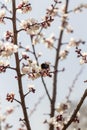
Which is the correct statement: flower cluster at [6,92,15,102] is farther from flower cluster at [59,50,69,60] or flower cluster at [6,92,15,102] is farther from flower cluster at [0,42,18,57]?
flower cluster at [59,50,69,60]

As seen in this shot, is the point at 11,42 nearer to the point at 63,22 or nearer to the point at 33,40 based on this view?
the point at 33,40

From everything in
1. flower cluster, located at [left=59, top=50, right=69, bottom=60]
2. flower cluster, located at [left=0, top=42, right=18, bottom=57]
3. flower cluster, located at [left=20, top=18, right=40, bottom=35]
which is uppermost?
flower cluster, located at [left=59, top=50, right=69, bottom=60]

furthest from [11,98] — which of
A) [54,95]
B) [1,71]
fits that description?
[54,95]

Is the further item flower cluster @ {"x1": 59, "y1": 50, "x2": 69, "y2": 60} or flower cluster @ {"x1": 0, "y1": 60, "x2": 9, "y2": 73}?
flower cluster @ {"x1": 59, "y1": 50, "x2": 69, "y2": 60}

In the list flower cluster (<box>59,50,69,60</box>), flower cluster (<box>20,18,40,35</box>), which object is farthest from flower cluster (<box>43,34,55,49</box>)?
flower cluster (<box>20,18,40,35</box>)

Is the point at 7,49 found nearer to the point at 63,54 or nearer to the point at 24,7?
the point at 24,7

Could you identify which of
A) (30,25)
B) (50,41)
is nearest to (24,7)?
(30,25)
